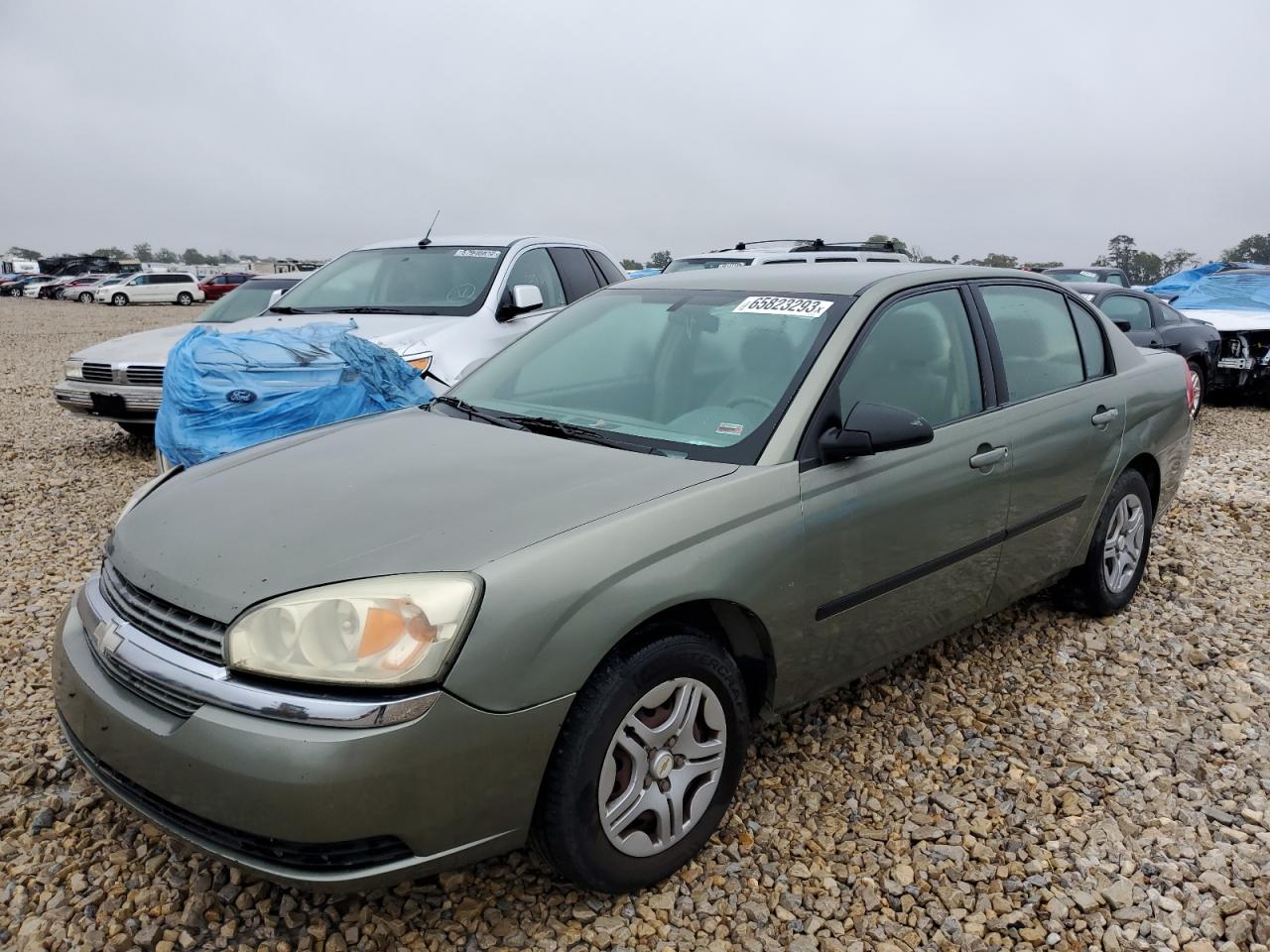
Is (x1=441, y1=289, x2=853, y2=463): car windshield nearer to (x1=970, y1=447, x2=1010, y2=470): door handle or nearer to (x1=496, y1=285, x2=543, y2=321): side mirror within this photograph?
(x1=970, y1=447, x2=1010, y2=470): door handle

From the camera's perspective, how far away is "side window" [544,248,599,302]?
24.6 ft

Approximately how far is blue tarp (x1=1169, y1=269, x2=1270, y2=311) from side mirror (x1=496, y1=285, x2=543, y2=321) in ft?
35.3

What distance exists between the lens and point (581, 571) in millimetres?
2154

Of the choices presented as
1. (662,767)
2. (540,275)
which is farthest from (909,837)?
(540,275)

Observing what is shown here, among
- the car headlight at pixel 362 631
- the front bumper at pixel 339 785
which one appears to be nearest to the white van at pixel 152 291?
the front bumper at pixel 339 785

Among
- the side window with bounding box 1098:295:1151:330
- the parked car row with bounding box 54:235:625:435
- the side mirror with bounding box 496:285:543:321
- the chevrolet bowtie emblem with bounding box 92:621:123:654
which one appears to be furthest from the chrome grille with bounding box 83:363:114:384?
the side window with bounding box 1098:295:1151:330

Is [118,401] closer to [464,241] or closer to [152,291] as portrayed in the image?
[464,241]

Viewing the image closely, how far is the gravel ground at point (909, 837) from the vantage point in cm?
239

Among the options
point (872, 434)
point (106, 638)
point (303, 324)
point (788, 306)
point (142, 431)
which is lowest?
point (142, 431)

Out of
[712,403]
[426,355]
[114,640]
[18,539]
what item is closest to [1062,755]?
[712,403]

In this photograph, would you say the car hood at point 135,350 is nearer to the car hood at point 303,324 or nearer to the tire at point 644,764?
the car hood at point 303,324

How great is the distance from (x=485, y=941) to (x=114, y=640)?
3.82 ft

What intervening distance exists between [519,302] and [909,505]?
12.9 feet

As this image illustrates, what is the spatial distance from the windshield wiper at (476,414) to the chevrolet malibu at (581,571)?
2 centimetres
